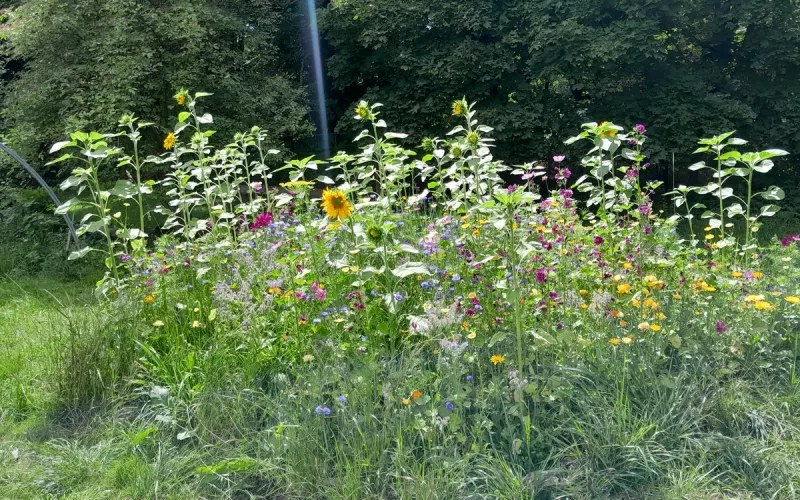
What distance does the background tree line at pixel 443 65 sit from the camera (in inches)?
292

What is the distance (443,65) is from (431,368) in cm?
722

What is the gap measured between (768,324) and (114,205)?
23.2ft

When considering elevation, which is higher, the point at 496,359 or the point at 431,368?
the point at 496,359

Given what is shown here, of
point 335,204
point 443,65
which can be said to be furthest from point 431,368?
point 443,65

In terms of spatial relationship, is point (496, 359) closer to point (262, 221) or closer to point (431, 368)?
point (431, 368)

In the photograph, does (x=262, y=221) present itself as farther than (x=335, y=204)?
Yes

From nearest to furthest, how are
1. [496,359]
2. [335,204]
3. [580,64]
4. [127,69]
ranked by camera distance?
[496,359] → [335,204] → [127,69] → [580,64]

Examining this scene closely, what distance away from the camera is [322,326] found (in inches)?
106

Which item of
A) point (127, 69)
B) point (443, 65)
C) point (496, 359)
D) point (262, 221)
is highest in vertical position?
point (127, 69)

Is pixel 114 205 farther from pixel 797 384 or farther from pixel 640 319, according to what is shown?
pixel 797 384

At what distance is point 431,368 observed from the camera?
253 centimetres

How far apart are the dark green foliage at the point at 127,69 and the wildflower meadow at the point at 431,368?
4.34 meters

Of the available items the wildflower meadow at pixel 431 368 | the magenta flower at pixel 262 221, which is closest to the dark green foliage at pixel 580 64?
the wildflower meadow at pixel 431 368

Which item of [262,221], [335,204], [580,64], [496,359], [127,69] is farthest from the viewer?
[580,64]
